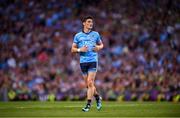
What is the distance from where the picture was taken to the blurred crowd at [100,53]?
29906mm

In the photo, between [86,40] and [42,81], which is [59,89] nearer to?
[42,81]

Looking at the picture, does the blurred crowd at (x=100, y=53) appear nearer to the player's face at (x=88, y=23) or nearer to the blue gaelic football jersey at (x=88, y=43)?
the blue gaelic football jersey at (x=88, y=43)

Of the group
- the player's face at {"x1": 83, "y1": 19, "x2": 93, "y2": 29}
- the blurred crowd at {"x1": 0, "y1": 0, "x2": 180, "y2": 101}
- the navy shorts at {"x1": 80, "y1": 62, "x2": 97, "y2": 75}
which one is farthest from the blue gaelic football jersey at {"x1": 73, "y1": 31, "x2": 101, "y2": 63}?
the blurred crowd at {"x1": 0, "y1": 0, "x2": 180, "y2": 101}

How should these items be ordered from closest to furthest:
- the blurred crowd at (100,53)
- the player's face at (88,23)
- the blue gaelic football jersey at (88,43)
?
the player's face at (88,23), the blue gaelic football jersey at (88,43), the blurred crowd at (100,53)

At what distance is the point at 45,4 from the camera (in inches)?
1389

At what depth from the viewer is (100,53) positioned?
32.1 metres

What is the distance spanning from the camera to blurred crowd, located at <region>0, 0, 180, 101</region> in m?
29.9

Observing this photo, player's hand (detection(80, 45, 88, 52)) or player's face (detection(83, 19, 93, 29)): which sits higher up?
player's face (detection(83, 19, 93, 29))

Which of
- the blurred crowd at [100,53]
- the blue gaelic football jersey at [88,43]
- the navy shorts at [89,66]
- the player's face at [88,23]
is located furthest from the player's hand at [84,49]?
the blurred crowd at [100,53]

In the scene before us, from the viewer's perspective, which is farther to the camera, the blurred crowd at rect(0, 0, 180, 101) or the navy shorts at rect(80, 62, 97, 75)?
the blurred crowd at rect(0, 0, 180, 101)

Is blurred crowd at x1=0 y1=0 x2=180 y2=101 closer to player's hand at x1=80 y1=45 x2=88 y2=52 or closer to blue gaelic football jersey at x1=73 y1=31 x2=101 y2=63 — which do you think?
blue gaelic football jersey at x1=73 y1=31 x2=101 y2=63

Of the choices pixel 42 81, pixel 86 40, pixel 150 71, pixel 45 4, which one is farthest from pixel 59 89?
pixel 86 40

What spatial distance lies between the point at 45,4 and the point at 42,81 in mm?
5504

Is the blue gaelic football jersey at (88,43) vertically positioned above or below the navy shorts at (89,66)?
above
